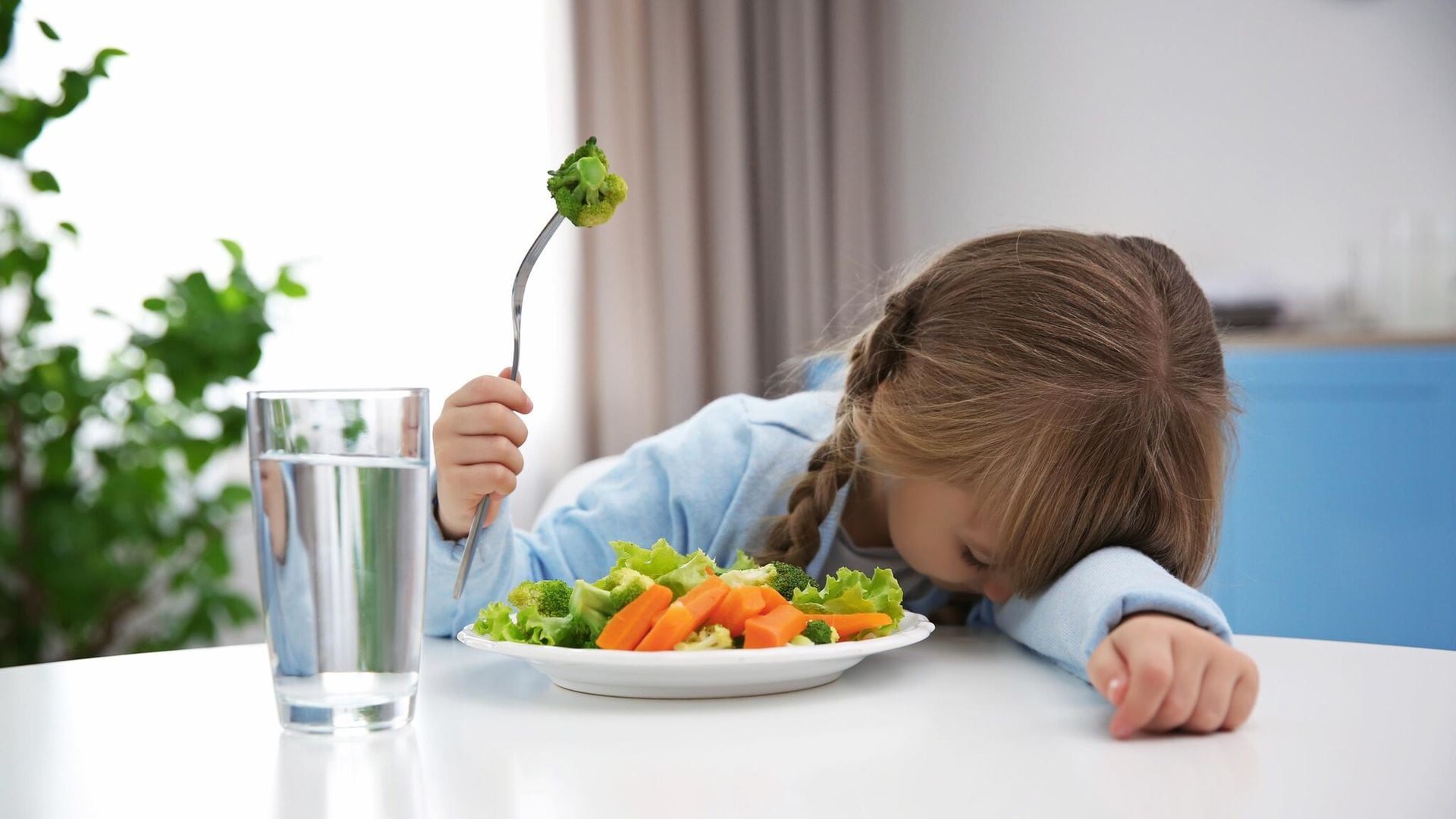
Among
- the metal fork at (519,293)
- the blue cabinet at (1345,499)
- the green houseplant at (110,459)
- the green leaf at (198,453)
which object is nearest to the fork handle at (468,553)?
the metal fork at (519,293)

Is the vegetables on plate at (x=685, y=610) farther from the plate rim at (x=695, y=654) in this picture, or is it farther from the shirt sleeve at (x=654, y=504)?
→ the shirt sleeve at (x=654, y=504)

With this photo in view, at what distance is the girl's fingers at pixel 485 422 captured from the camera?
0.84m

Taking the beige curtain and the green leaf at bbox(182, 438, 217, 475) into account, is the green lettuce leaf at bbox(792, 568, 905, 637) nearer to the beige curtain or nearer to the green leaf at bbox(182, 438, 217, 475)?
the green leaf at bbox(182, 438, 217, 475)

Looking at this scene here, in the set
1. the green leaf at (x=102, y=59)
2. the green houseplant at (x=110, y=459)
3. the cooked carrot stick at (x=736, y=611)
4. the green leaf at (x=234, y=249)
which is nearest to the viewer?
the cooked carrot stick at (x=736, y=611)

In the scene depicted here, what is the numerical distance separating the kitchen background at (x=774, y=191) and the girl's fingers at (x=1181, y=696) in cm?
186

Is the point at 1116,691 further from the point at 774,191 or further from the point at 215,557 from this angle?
the point at 774,191

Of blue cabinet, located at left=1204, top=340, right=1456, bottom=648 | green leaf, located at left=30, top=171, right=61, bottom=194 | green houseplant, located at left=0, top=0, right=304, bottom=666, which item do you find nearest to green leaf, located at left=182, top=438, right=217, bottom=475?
green houseplant, located at left=0, top=0, right=304, bottom=666

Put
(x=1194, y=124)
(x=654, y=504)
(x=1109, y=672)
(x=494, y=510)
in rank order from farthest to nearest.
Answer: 1. (x=1194, y=124)
2. (x=654, y=504)
3. (x=494, y=510)
4. (x=1109, y=672)

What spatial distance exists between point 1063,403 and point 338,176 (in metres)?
1.98

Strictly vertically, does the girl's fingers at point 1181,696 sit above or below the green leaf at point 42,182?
below

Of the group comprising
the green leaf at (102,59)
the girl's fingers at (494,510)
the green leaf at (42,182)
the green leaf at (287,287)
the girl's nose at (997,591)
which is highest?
the green leaf at (102,59)

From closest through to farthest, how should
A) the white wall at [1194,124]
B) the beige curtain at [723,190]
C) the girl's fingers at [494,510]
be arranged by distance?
the girl's fingers at [494,510], the white wall at [1194,124], the beige curtain at [723,190]

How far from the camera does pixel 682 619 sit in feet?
2.25

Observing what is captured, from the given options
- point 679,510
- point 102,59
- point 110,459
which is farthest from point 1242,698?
point 110,459
